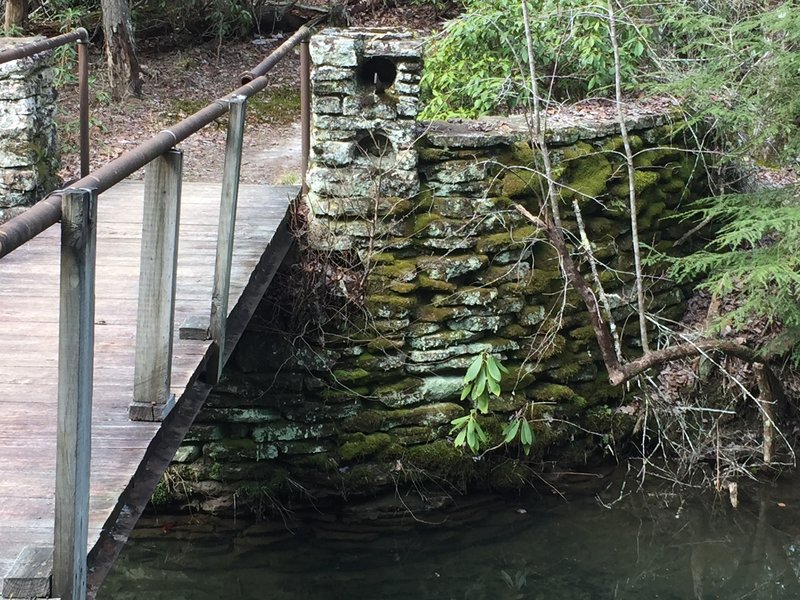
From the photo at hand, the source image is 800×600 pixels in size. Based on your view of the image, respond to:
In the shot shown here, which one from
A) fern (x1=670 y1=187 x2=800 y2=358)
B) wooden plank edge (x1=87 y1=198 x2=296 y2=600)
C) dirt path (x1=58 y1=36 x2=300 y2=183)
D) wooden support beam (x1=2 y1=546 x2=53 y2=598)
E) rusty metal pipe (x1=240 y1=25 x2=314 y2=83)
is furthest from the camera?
dirt path (x1=58 y1=36 x2=300 y2=183)

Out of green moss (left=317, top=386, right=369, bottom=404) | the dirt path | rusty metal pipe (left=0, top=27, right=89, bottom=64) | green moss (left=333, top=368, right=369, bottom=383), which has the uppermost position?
rusty metal pipe (left=0, top=27, right=89, bottom=64)

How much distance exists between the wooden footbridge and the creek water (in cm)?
177

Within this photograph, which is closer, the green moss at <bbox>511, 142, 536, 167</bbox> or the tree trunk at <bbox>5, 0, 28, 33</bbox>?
the green moss at <bbox>511, 142, 536, 167</bbox>

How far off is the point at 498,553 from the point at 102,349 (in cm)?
297

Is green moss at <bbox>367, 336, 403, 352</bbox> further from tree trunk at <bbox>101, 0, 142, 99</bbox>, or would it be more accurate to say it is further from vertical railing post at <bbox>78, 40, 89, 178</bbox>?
tree trunk at <bbox>101, 0, 142, 99</bbox>

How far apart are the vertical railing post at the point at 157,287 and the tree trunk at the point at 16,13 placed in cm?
805

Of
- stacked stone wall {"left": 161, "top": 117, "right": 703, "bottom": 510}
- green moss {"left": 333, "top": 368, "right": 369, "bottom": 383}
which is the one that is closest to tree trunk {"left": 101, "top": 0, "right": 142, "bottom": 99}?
stacked stone wall {"left": 161, "top": 117, "right": 703, "bottom": 510}

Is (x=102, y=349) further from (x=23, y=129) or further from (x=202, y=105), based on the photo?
(x=202, y=105)

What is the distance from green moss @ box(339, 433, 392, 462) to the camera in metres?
6.23

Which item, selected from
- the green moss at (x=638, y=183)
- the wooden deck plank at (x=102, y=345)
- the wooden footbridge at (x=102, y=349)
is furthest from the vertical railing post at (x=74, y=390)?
the green moss at (x=638, y=183)

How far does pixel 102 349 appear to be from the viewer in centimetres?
385

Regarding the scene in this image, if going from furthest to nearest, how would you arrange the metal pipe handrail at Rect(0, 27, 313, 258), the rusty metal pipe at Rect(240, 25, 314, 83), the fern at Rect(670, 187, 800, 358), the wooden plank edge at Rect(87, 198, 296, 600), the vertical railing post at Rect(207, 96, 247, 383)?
the fern at Rect(670, 187, 800, 358) → the rusty metal pipe at Rect(240, 25, 314, 83) → the vertical railing post at Rect(207, 96, 247, 383) → the wooden plank edge at Rect(87, 198, 296, 600) → the metal pipe handrail at Rect(0, 27, 313, 258)

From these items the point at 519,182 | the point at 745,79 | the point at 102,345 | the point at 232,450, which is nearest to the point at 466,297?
the point at 519,182

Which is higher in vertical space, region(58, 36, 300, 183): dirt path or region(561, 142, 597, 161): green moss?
region(561, 142, 597, 161): green moss
